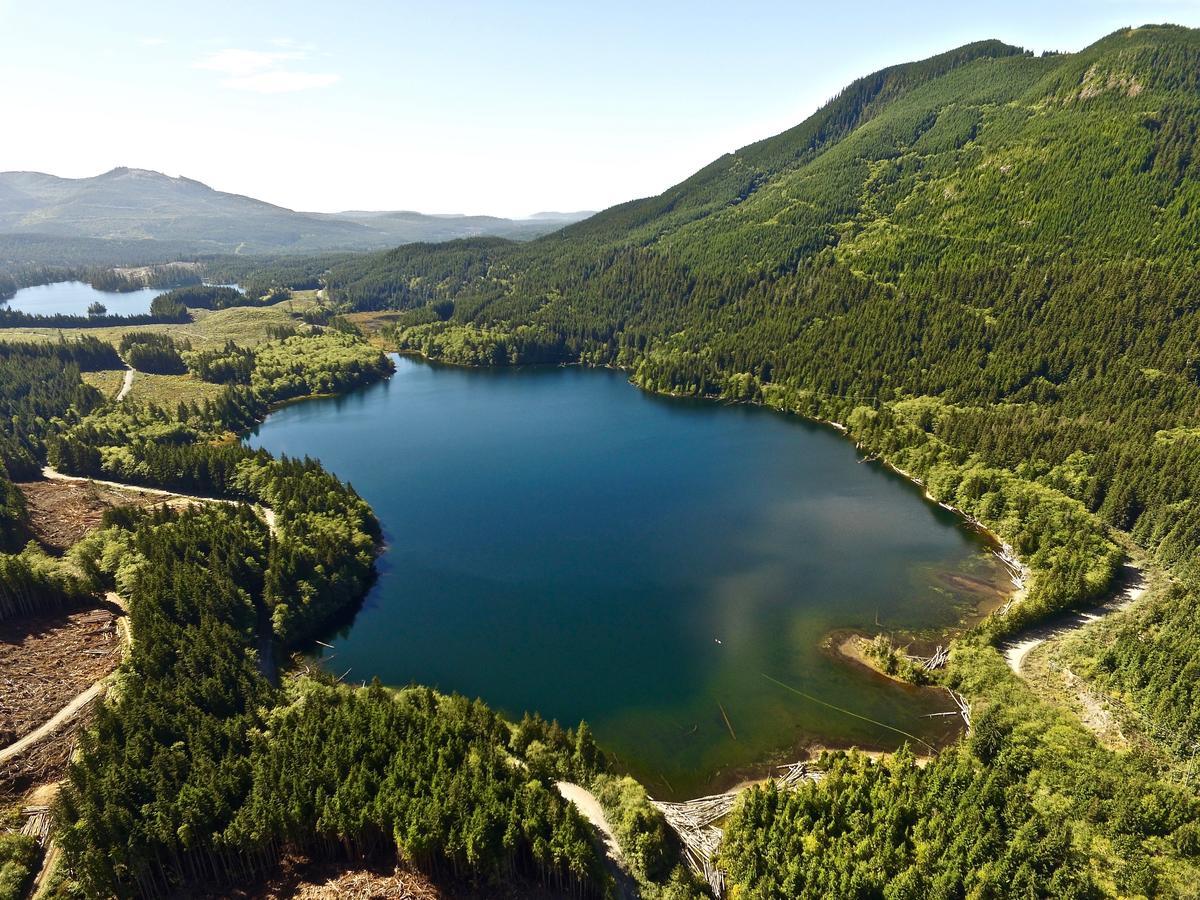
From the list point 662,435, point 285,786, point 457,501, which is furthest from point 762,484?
point 285,786

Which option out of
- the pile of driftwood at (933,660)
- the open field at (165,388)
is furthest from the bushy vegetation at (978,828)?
the open field at (165,388)

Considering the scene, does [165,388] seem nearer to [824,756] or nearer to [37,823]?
[37,823]

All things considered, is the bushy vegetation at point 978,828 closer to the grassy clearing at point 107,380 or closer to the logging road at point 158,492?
the logging road at point 158,492

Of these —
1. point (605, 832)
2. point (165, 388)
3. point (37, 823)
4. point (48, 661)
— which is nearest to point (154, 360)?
point (165, 388)

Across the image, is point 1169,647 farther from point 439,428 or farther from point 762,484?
point 439,428

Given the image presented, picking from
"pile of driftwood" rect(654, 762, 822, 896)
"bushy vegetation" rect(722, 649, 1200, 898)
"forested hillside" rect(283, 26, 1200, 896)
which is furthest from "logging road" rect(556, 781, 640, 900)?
"forested hillside" rect(283, 26, 1200, 896)

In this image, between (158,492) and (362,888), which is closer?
(362,888)
